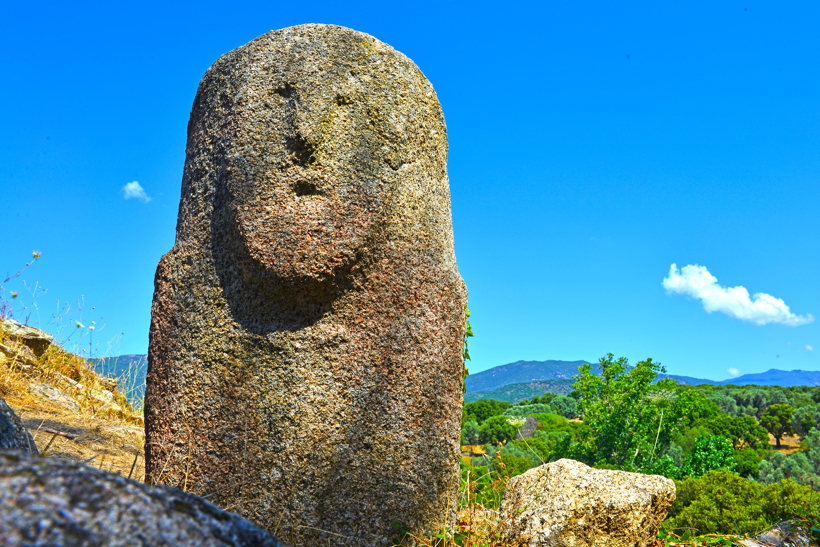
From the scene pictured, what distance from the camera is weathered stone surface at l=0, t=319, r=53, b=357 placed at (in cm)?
916

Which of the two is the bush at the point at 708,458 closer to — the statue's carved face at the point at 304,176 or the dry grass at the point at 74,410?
the dry grass at the point at 74,410

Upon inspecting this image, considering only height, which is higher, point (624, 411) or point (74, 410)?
point (624, 411)

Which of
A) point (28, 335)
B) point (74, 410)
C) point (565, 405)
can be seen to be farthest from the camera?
point (565, 405)

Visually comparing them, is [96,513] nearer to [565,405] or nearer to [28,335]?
[28,335]

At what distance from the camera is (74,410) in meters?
8.18

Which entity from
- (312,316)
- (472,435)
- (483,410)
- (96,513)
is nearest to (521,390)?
(483,410)

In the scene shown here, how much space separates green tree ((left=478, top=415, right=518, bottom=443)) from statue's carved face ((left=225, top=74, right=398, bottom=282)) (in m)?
22.3

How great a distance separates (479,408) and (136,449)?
2897 centimetres

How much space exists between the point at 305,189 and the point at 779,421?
31455 millimetres

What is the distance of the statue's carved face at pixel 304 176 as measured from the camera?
12.1 feet

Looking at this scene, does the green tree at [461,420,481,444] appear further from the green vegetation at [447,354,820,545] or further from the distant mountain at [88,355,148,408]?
the distant mountain at [88,355,148,408]

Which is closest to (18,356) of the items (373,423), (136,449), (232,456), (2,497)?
(136,449)

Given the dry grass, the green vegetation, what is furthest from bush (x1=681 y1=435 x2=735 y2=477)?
the dry grass

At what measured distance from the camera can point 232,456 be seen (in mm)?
3689
